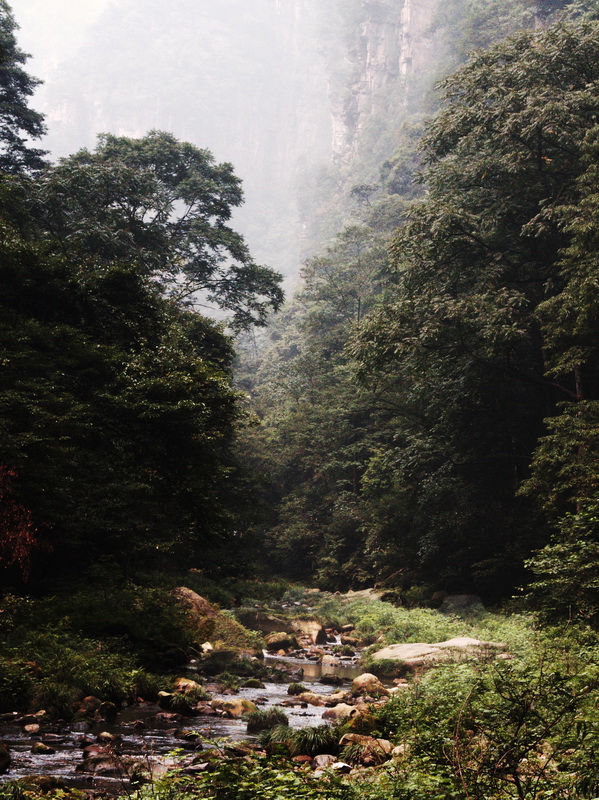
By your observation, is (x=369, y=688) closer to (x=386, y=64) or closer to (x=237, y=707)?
(x=237, y=707)

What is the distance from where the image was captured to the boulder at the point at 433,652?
11422mm

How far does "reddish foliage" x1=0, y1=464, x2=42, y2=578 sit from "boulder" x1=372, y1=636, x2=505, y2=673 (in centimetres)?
677

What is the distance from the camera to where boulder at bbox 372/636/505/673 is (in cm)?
1142

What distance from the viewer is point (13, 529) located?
9.62 m

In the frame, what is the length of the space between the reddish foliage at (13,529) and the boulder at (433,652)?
677 centimetres

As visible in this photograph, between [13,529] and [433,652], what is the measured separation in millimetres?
8310

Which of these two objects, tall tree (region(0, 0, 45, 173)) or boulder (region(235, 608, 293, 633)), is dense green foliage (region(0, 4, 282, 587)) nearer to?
boulder (region(235, 608, 293, 633))

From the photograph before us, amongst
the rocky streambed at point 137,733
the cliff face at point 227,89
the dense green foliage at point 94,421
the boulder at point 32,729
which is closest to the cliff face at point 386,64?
the cliff face at point 227,89

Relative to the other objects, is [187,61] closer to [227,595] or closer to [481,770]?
[227,595]

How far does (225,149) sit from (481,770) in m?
164

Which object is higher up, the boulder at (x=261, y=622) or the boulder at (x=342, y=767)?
the boulder at (x=261, y=622)

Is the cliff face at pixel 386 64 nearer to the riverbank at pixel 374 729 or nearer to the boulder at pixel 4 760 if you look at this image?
the riverbank at pixel 374 729

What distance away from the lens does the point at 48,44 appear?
16950cm

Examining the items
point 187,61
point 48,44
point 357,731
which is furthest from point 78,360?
point 48,44
